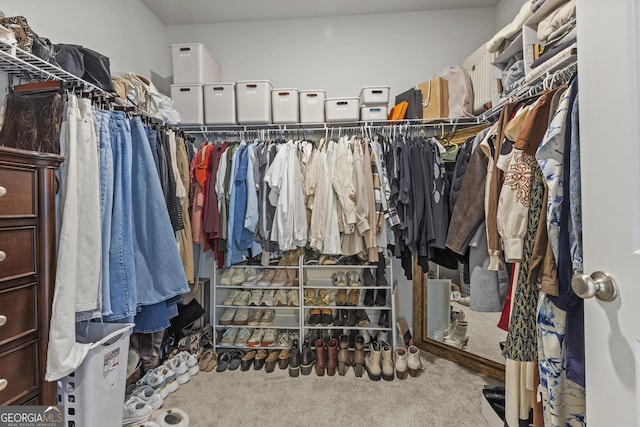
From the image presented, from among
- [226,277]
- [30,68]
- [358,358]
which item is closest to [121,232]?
[30,68]

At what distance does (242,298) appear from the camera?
2312 mm

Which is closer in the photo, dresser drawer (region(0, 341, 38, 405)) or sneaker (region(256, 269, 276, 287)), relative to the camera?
dresser drawer (region(0, 341, 38, 405))

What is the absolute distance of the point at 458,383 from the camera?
1886mm

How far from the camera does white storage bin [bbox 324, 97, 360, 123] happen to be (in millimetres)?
2096

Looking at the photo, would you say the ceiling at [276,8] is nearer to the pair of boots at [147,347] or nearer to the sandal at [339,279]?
the sandal at [339,279]

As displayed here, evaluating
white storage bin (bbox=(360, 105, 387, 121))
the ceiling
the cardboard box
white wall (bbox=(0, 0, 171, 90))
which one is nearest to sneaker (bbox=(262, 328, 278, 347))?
white storage bin (bbox=(360, 105, 387, 121))

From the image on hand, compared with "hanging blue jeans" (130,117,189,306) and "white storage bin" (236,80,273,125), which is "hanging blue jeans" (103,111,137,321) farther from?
"white storage bin" (236,80,273,125)

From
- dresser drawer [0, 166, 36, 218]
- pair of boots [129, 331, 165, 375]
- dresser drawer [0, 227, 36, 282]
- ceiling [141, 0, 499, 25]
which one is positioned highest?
ceiling [141, 0, 499, 25]

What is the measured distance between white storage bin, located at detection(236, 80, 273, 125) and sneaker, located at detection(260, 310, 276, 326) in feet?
4.97

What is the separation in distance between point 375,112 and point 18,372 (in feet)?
7.23

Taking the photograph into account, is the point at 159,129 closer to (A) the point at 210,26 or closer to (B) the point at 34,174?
(B) the point at 34,174

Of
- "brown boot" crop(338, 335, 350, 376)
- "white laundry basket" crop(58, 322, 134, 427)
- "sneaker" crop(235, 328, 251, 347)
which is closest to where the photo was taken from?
"white laundry basket" crop(58, 322, 134, 427)

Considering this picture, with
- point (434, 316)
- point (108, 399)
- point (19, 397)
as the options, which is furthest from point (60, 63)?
point (434, 316)

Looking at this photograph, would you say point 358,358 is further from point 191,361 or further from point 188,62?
point 188,62
